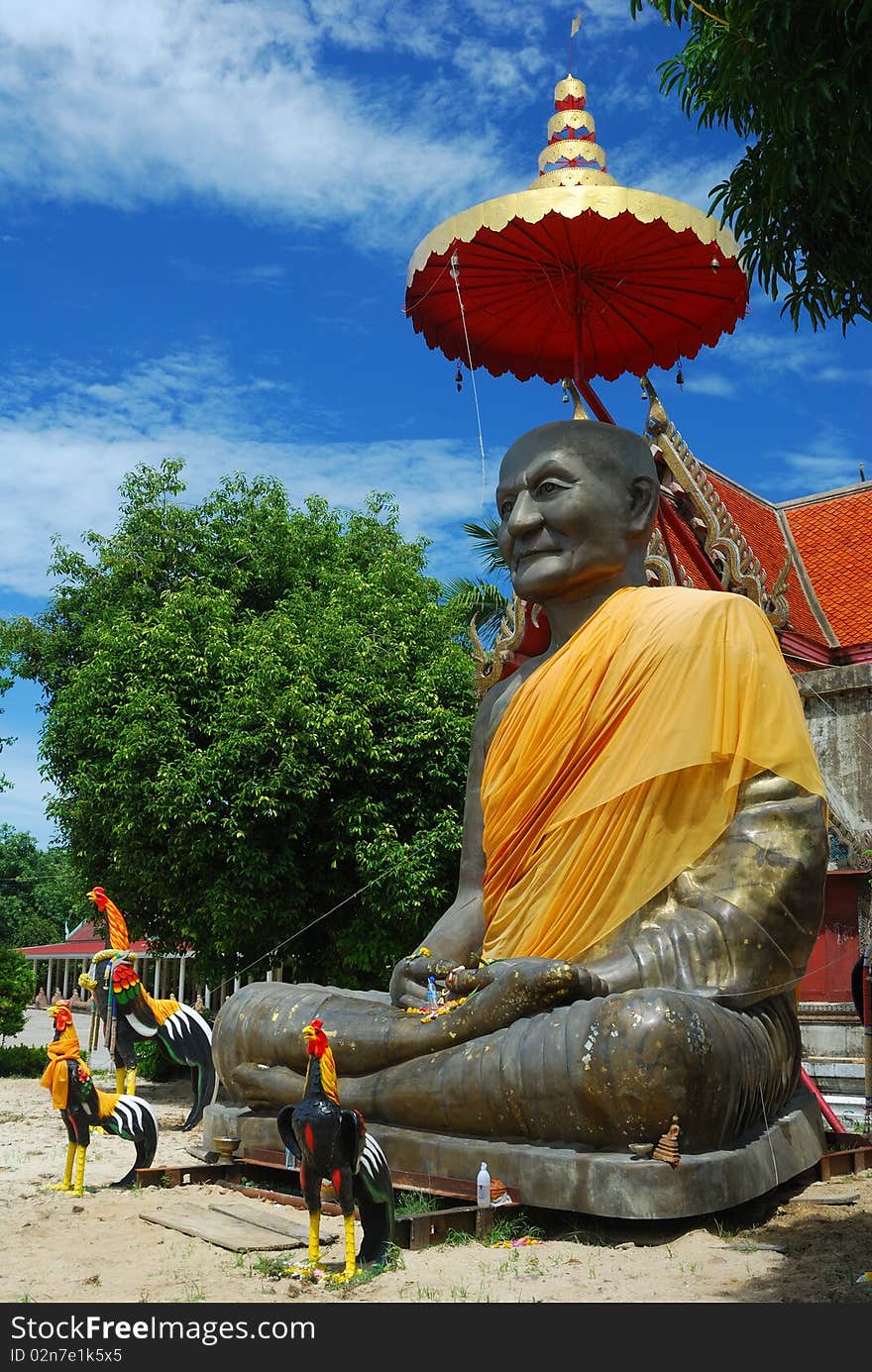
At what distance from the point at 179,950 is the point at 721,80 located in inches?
485

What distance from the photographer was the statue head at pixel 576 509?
8.28 metres

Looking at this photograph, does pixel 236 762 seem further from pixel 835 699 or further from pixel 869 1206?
pixel 869 1206

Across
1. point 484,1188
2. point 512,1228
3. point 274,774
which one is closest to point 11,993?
point 274,774

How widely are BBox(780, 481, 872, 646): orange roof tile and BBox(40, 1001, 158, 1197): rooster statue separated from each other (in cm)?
1125

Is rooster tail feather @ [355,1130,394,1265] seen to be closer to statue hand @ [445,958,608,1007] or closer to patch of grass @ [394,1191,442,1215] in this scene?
patch of grass @ [394,1191,442,1215]

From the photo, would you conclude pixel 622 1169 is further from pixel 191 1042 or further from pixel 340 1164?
pixel 191 1042

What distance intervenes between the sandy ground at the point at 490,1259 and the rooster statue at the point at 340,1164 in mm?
165

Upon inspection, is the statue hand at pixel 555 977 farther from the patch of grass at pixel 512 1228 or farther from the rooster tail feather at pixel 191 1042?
the rooster tail feather at pixel 191 1042

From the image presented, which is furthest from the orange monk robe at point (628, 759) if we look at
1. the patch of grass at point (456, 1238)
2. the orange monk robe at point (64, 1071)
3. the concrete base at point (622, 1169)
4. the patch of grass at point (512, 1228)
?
the orange monk robe at point (64, 1071)

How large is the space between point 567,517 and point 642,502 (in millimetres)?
644

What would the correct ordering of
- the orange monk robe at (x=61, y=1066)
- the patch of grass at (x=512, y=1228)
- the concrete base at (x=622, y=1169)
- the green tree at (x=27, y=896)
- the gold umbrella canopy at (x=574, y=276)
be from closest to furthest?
the concrete base at (x=622, y=1169)
the patch of grass at (x=512, y=1228)
the orange monk robe at (x=61, y=1066)
the gold umbrella canopy at (x=574, y=276)
the green tree at (x=27, y=896)

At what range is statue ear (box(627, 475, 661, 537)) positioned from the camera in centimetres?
852

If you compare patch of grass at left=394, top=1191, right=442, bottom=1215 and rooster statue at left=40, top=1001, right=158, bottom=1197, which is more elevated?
rooster statue at left=40, top=1001, right=158, bottom=1197

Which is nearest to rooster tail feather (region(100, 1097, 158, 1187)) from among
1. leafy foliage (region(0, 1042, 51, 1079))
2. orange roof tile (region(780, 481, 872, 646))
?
leafy foliage (region(0, 1042, 51, 1079))
